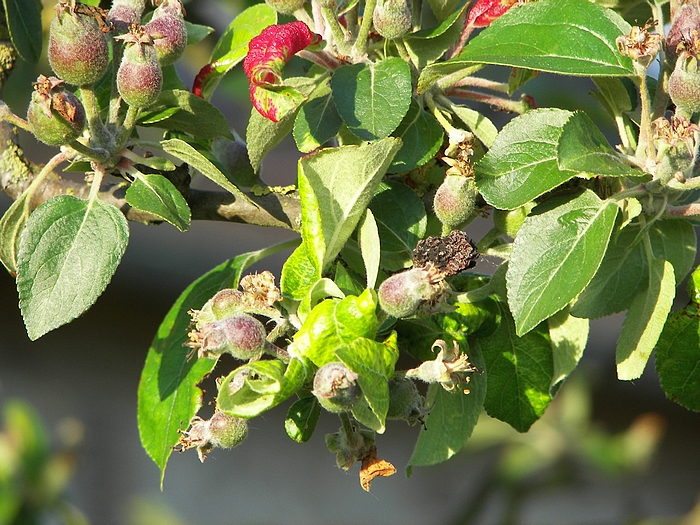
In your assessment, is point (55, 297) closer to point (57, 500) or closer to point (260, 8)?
point (260, 8)

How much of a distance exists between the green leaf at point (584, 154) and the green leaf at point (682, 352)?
0.25m

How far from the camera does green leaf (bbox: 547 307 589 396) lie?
85 cm

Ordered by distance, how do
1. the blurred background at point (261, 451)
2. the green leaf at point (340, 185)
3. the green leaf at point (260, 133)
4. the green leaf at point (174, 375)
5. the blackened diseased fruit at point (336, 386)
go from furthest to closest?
the blurred background at point (261, 451), the green leaf at point (174, 375), the green leaf at point (260, 133), the green leaf at point (340, 185), the blackened diseased fruit at point (336, 386)

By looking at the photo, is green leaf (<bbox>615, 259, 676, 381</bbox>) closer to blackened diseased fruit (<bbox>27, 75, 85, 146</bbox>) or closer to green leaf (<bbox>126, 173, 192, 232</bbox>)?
green leaf (<bbox>126, 173, 192, 232</bbox>)

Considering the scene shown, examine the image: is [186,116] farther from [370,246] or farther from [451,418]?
[451,418]

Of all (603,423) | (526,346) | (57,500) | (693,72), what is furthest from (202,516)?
(693,72)

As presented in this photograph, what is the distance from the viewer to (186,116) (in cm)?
90

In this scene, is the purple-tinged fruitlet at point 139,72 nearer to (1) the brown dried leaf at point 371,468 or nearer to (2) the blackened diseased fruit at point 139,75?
(2) the blackened diseased fruit at point 139,75

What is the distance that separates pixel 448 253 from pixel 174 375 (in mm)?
402

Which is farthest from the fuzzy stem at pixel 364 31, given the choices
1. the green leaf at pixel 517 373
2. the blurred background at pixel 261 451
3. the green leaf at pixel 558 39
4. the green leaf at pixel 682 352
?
the blurred background at pixel 261 451

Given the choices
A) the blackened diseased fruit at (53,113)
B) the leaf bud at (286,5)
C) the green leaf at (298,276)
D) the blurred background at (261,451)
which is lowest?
the blurred background at (261,451)

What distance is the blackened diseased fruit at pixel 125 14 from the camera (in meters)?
0.85

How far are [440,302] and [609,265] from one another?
0.80 feet

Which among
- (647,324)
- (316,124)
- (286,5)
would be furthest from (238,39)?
(647,324)
